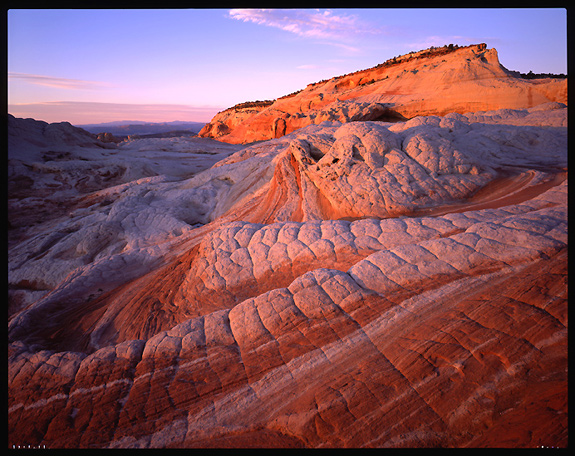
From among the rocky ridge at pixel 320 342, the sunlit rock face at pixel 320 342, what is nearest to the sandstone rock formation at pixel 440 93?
the rocky ridge at pixel 320 342

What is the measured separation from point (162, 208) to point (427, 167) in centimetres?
649

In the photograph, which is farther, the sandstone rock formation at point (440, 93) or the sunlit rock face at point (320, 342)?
the sandstone rock formation at point (440, 93)

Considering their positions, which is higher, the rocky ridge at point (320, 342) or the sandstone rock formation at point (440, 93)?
the sandstone rock formation at point (440, 93)

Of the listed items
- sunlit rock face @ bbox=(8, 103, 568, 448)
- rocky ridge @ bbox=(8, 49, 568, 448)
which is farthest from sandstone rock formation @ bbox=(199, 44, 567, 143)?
sunlit rock face @ bbox=(8, 103, 568, 448)

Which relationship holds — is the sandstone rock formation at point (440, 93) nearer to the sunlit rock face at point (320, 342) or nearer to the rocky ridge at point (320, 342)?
the rocky ridge at point (320, 342)

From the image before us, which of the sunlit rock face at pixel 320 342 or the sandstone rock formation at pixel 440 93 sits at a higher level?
the sandstone rock formation at pixel 440 93

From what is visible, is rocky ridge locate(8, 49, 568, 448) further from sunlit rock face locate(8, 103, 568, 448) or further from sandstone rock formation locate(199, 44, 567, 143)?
sandstone rock formation locate(199, 44, 567, 143)

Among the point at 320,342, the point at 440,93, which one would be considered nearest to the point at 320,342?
the point at 320,342

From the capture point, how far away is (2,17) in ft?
6.00

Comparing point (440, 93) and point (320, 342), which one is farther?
point (440, 93)

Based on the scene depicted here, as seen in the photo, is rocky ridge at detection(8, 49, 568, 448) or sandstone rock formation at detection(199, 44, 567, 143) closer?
rocky ridge at detection(8, 49, 568, 448)

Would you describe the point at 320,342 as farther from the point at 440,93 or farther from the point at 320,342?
the point at 440,93

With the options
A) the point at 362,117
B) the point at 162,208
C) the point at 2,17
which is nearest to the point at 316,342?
the point at 2,17

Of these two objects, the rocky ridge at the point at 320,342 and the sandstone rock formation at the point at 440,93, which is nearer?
the rocky ridge at the point at 320,342
